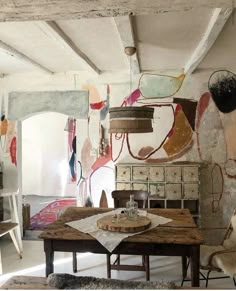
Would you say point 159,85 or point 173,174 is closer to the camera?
point 173,174

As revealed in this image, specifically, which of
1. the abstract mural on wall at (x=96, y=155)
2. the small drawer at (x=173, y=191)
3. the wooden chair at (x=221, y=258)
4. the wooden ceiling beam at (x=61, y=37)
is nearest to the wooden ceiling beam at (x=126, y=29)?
the wooden ceiling beam at (x=61, y=37)

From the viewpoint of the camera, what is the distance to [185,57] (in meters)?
3.38

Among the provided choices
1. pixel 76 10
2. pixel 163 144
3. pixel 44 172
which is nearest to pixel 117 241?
pixel 76 10

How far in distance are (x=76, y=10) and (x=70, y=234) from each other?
63.0 inches

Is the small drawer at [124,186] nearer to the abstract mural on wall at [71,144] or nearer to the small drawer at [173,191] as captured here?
the small drawer at [173,191]

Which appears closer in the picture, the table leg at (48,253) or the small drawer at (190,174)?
the table leg at (48,253)

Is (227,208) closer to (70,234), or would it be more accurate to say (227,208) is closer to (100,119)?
(100,119)

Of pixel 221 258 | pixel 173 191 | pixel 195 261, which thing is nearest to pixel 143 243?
pixel 195 261

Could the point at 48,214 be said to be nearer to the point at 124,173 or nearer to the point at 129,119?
the point at 124,173

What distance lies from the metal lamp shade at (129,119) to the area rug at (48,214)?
2.66 meters

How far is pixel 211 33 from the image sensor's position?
2.42 m

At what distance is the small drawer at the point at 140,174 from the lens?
3896 mm

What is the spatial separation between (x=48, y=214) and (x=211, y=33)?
182 inches

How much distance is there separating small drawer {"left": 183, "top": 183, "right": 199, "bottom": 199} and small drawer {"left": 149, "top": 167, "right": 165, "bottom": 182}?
313 millimetres
